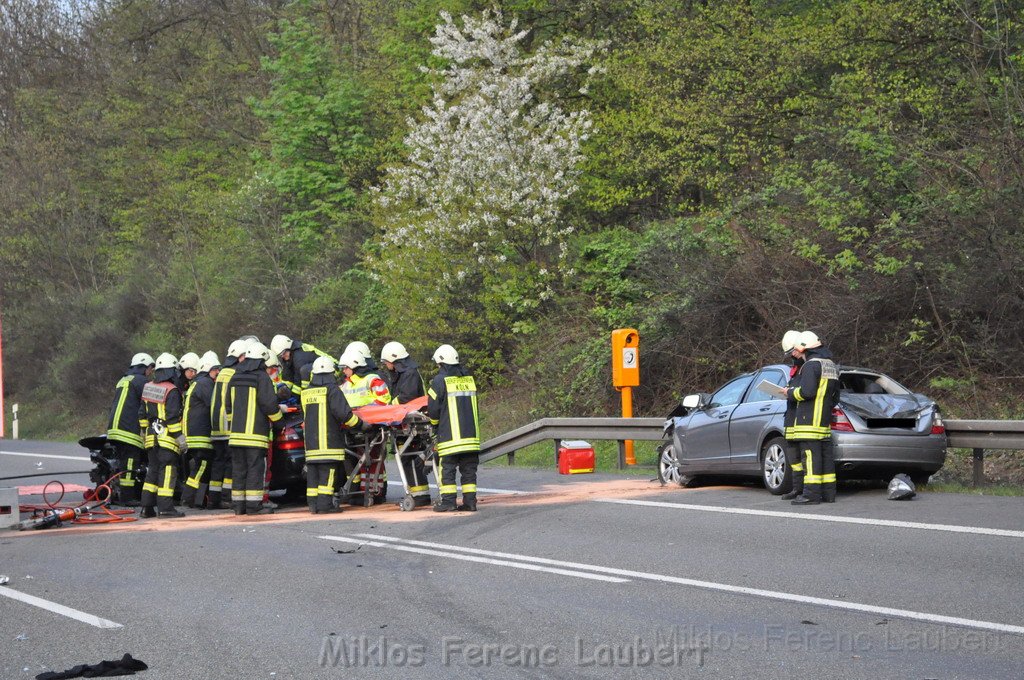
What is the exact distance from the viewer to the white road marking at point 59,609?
324 inches

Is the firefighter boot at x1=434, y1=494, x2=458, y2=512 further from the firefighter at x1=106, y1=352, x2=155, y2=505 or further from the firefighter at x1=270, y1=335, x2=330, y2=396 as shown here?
the firefighter at x1=106, y1=352, x2=155, y2=505

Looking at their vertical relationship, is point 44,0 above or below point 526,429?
above

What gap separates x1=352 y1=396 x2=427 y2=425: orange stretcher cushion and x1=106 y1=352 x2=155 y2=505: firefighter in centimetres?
305

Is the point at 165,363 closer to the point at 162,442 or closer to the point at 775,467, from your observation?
the point at 162,442

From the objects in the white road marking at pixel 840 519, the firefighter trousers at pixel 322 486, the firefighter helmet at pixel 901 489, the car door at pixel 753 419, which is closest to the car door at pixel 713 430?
the car door at pixel 753 419

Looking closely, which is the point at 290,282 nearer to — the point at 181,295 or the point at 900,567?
the point at 181,295

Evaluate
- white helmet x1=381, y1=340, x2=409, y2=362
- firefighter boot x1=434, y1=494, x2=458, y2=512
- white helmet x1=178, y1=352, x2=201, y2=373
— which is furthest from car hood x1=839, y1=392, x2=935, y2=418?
white helmet x1=178, y1=352, x2=201, y2=373

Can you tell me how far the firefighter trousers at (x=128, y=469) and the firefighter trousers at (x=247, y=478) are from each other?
205 cm

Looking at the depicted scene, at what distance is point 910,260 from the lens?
62.8 ft

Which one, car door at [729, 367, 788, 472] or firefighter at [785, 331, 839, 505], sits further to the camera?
car door at [729, 367, 788, 472]

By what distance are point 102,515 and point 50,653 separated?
743cm

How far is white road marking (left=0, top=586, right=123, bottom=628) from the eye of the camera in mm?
8227

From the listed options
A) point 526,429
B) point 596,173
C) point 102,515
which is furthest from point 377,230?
point 102,515

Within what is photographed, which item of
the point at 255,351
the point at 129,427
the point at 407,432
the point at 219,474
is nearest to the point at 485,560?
the point at 407,432
